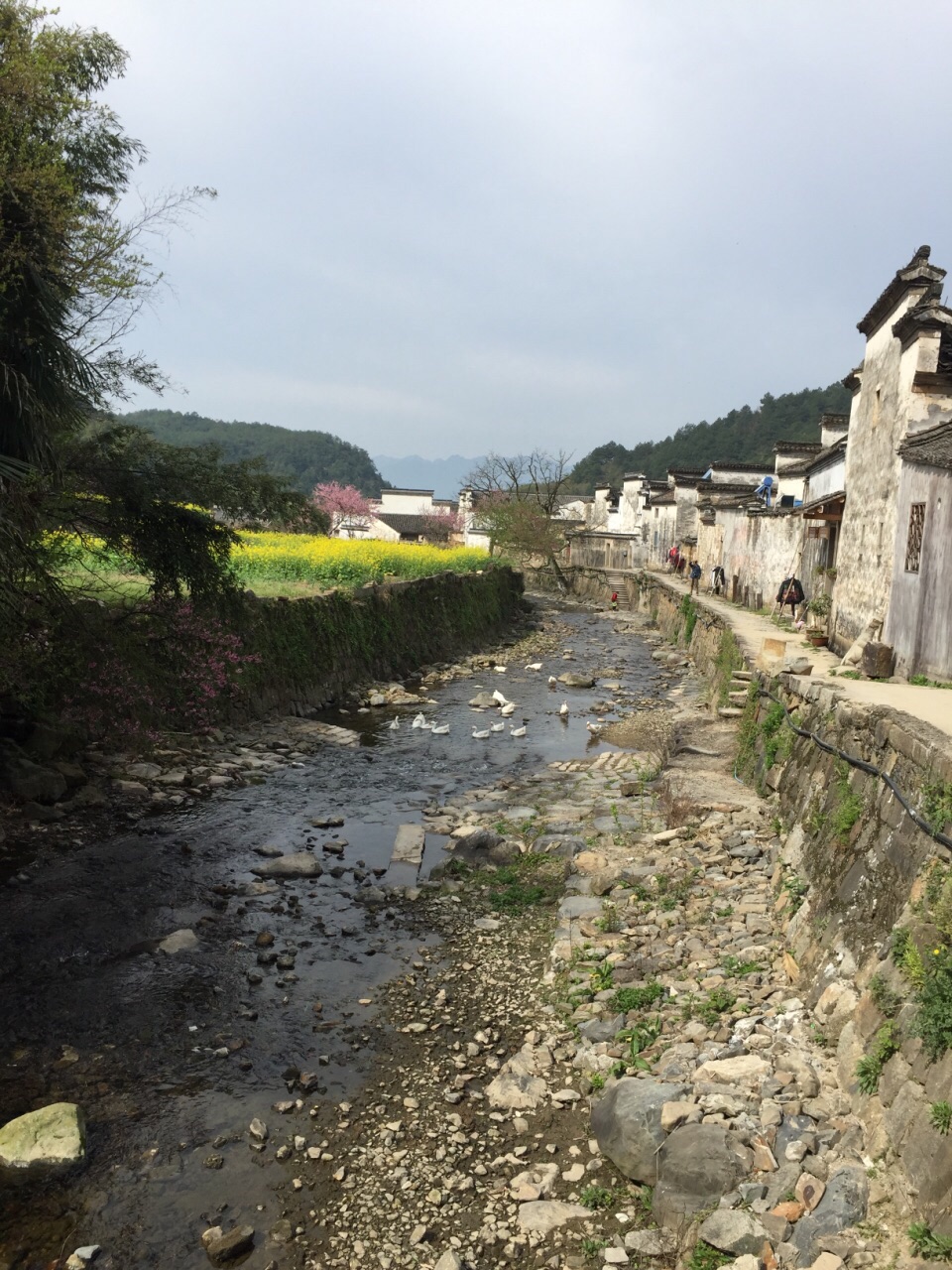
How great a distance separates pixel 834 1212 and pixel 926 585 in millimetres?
8723

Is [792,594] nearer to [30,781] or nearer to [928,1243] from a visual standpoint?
[30,781]

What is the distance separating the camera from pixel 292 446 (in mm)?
108375

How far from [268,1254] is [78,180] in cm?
982

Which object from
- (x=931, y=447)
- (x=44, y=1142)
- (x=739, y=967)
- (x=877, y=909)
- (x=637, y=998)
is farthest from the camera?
(x=931, y=447)

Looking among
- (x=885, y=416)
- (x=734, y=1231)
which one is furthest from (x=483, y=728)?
(x=734, y=1231)

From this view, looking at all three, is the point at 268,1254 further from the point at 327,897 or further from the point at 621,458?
the point at 621,458

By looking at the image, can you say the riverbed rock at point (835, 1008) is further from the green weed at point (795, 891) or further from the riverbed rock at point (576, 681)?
the riverbed rock at point (576, 681)

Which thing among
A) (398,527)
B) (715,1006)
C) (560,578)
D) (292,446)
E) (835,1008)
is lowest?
(715,1006)

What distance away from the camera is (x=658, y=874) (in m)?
8.25

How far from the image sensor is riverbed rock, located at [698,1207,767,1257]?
13.1 ft

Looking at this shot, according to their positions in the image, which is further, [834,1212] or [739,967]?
[739,967]

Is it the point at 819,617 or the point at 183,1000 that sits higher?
the point at 819,617

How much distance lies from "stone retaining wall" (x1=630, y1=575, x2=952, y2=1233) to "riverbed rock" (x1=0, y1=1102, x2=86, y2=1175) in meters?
4.17

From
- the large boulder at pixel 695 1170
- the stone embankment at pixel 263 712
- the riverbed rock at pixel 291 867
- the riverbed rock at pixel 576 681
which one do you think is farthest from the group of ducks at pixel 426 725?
the large boulder at pixel 695 1170
